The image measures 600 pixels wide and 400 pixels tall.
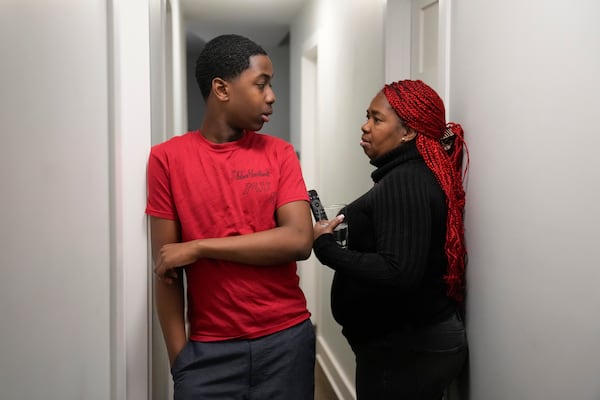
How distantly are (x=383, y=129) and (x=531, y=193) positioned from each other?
0.50 meters

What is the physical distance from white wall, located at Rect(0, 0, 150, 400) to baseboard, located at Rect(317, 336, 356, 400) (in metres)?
1.67

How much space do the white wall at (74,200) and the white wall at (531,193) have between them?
0.84m

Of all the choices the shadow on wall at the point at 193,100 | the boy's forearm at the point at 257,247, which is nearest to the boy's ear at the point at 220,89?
the boy's forearm at the point at 257,247

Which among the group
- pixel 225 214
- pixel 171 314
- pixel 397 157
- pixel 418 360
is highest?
pixel 397 157


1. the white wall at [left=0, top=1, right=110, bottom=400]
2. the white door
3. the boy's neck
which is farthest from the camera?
the white door

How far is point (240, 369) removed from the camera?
118 cm

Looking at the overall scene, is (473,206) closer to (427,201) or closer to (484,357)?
(427,201)

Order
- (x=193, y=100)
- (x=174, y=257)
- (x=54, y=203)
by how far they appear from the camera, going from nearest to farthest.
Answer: (x=54, y=203) → (x=174, y=257) → (x=193, y=100)

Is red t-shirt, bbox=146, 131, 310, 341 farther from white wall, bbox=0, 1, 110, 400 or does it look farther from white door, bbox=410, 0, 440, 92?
white door, bbox=410, 0, 440, 92

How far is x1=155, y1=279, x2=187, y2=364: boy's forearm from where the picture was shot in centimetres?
124

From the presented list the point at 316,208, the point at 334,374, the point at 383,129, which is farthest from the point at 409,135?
the point at 334,374

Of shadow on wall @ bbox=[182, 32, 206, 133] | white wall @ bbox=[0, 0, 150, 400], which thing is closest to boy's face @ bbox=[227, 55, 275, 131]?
white wall @ bbox=[0, 0, 150, 400]

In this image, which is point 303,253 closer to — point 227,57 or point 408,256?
point 408,256

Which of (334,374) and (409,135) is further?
(334,374)
